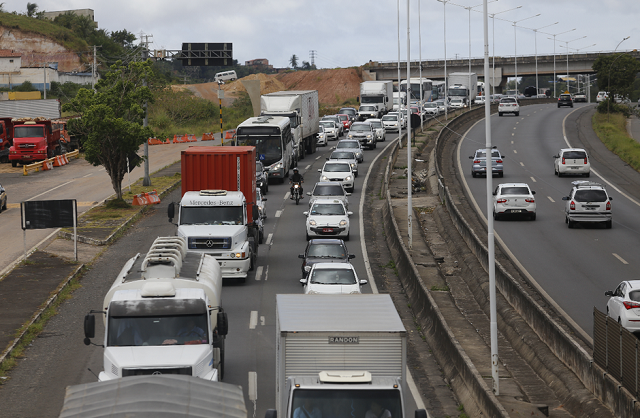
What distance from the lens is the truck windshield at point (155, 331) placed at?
44.2ft

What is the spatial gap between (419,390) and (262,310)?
274 inches

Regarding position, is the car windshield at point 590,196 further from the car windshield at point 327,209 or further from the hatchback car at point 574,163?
the hatchback car at point 574,163

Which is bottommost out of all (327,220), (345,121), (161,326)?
(161,326)

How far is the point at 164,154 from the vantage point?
215 ft

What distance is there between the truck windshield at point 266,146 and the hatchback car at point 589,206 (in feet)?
59.6

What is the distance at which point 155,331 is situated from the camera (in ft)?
44.5

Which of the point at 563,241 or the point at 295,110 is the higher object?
the point at 295,110

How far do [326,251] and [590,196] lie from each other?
1390cm

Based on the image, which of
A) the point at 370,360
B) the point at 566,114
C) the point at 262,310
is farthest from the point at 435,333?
the point at 566,114

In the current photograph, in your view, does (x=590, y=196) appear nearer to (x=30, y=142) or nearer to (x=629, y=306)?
(x=629, y=306)

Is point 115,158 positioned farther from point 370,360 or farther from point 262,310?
point 370,360

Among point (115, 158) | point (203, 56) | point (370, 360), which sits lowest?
point (370, 360)

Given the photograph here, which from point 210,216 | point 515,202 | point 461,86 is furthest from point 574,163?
point 461,86

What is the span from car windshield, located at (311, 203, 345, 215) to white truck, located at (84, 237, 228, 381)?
17.0 m
